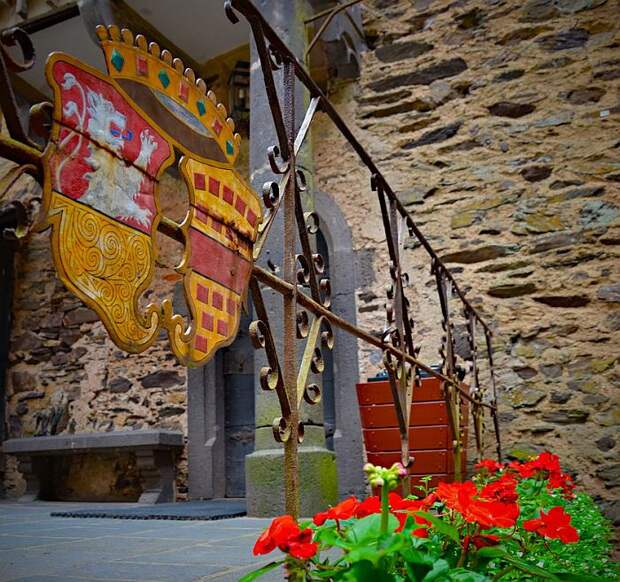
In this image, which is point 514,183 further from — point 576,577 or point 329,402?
point 576,577

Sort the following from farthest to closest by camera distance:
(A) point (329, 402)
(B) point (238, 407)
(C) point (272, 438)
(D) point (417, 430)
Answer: (B) point (238, 407), (A) point (329, 402), (C) point (272, 438), (D) point (417, 430)

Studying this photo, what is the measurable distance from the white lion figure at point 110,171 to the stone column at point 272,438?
2.55 m

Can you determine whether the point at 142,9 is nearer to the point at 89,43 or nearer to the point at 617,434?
the point at 89,43

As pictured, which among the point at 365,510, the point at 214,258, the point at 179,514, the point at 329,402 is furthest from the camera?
the point at 329,402

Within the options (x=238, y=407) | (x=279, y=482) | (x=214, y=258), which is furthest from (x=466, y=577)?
(x=238, y=407)

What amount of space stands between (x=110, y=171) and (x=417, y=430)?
2.47m

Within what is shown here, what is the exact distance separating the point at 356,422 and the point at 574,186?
2139 mm

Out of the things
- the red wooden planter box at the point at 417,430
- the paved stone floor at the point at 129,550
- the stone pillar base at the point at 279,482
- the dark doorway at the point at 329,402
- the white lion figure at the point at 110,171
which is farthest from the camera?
the dark doorway at the point at 329,402

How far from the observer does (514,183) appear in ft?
→ 14.8

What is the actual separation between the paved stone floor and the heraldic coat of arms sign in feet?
2.61

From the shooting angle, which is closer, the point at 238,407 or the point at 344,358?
the point at 344,358

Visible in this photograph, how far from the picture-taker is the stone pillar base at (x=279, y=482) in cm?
338

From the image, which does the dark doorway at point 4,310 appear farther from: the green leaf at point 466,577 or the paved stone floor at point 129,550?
the green leaf at point 466,577

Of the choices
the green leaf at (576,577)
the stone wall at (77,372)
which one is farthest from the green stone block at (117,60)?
the stone wall at (77,372)
